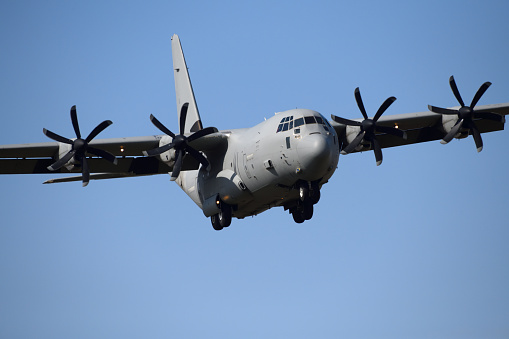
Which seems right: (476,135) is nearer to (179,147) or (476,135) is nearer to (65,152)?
(179,147)

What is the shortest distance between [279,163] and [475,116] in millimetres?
10388

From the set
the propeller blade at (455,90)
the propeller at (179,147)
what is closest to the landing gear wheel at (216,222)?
the propeller at (179,147)

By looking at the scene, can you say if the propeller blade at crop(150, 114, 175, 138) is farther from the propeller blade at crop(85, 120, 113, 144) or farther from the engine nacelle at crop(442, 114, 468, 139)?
the engine nacelle at crop(442, 114, 468, 139)

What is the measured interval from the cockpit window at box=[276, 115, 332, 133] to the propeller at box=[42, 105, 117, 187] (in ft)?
23.6

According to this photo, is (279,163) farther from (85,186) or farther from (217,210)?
(85,186)

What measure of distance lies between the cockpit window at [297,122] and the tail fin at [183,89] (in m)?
8.11

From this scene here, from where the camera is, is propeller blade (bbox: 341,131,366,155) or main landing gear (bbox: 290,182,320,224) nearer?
main landing gear (bbox: 290,182,320,224)

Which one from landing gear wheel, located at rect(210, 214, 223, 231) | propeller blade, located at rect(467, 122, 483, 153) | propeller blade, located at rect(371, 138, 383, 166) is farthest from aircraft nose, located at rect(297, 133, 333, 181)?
propeller blade, located at rect(467, 122, 483, 153)

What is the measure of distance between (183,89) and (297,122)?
1196 centimetres

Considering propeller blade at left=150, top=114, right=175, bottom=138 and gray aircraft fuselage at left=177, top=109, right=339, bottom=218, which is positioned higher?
propeller blade at left=150, top=114, right=175, bottom=138

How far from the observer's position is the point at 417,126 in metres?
39.2

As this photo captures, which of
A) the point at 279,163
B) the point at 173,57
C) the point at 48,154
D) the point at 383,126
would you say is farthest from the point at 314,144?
the point at 173,57

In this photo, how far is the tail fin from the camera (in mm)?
41781

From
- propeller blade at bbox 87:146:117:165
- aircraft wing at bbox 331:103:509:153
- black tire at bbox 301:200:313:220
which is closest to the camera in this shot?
propeller blade at bbox 87:146:117:165
